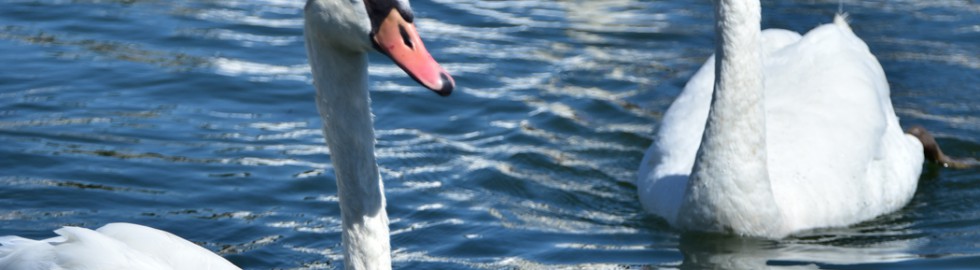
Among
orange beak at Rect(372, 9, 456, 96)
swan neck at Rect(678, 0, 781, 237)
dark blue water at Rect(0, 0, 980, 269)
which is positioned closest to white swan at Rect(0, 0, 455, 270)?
orange beak at Rect(372, 9, 456, 96)

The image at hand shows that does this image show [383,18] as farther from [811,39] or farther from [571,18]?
[571,18]

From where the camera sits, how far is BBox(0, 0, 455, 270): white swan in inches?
174

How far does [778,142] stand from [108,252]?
417 centimetres

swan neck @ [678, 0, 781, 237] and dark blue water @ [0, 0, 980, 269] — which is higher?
swan neck @ [678, 0, 781, 237]

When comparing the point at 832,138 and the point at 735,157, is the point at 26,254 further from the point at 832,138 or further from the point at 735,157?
the point at 832,138

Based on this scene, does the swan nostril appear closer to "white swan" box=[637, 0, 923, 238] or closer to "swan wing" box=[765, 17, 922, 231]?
"white swan" box=[637, 0, 923, 238]

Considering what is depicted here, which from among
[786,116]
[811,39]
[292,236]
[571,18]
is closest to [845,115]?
[786,116]

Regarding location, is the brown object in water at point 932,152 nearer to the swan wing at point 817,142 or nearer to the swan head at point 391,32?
the swan wing at point 817,142

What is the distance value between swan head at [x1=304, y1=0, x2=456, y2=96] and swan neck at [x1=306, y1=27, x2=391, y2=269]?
0.61 feet

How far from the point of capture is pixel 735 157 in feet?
25.1

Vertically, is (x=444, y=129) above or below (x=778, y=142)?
below

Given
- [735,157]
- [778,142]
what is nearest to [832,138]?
[778,142]

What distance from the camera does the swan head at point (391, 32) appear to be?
438 cm

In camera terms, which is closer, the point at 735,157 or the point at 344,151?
the point at 344,151
